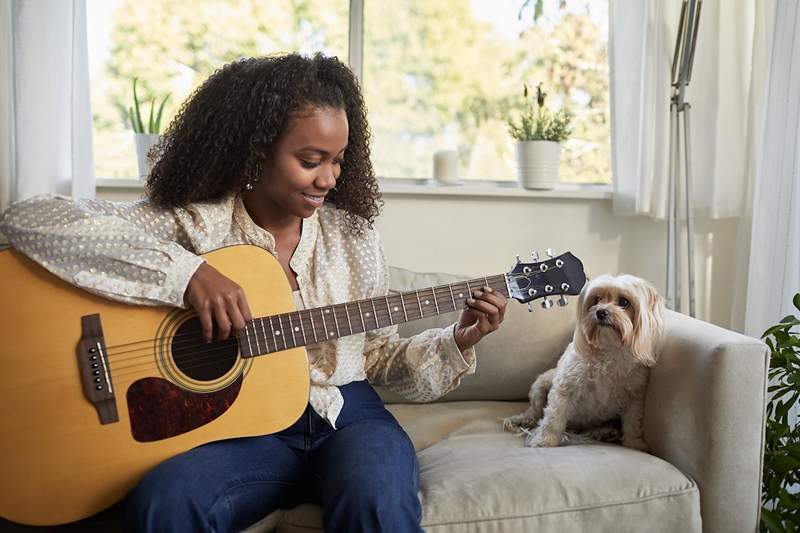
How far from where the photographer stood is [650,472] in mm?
1527

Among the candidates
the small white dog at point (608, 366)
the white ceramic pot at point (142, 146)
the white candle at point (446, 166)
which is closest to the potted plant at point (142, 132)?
the white ceramic pot at point (142, 146)

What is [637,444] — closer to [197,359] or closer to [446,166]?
[197,359]

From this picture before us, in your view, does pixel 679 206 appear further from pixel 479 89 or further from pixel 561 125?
pixel 479 89

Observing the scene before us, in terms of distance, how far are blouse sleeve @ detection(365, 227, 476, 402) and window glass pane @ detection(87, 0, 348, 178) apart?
115 centimetres

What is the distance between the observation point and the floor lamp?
7.05 ft

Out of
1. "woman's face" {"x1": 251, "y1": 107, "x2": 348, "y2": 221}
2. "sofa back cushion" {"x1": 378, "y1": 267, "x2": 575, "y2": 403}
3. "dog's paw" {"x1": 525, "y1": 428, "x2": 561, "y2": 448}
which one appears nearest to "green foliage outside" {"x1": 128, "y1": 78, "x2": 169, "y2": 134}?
"woman's face" {"x1": 251, "y1": 107, "x2": 348, "y2": 221}

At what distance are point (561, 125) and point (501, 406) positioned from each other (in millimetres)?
974

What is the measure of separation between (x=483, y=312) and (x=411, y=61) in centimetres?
133

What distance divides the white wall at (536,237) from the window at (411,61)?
205 mm

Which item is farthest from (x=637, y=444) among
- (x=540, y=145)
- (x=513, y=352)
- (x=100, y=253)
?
(x=100, y=253)

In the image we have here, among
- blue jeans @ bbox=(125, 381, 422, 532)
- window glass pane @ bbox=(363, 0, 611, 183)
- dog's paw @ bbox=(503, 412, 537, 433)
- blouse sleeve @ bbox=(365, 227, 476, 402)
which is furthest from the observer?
window glass pane @ bbox=(363, 0, 611, 183)

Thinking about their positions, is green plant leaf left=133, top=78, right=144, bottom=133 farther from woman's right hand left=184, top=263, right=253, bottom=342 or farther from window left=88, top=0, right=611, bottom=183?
woman's right hand left=184, top=263, right=253, bottom=342

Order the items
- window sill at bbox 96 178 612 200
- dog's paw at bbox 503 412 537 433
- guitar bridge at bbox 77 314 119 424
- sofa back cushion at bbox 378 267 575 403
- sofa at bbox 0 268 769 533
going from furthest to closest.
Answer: window sill at bbox 96 178 612 200, sofa back cushion at bbox 378 267 575 403, dog's paw at bbox 503 412 537 433, sofa at bbox 0 268 769 533, guitar bridge at bbox 77 314 119 424

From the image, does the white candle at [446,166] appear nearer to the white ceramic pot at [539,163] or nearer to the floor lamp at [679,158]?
the white ceramic pot at [539,163]
